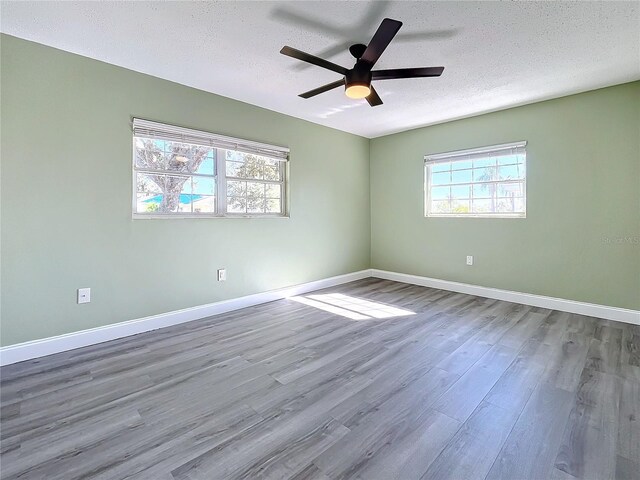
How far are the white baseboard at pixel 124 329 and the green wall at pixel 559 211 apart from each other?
2527 millimetres

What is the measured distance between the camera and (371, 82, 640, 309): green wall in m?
3.16

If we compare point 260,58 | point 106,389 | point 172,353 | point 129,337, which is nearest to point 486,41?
point 260,58

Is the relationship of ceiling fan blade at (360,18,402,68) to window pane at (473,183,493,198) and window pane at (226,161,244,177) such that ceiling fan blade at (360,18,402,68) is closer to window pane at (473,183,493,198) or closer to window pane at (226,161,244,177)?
window pane at (226,161,244,177)

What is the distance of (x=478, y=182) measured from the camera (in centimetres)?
422

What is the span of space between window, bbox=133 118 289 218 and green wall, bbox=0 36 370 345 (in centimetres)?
12

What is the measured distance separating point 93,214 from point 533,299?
16.0 feet

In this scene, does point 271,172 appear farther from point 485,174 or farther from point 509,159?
point 509,159

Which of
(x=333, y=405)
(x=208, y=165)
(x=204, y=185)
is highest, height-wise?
(x=208, y=165)

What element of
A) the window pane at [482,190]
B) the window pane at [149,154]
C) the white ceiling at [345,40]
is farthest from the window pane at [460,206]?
the window pane at [149,154]

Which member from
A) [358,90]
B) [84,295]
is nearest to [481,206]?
[358,90]

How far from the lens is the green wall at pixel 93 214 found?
234cm

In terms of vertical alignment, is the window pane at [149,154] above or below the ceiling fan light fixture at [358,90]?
below

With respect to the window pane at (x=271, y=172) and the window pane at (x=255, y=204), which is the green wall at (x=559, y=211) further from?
the window pane at (x=255, y=204)

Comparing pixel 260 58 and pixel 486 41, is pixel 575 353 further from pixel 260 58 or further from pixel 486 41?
pixel 260 58
